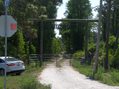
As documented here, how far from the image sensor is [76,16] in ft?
317

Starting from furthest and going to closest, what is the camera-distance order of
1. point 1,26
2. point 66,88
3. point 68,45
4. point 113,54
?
point 68,45
point 113,54
point 66,88
point 1,26

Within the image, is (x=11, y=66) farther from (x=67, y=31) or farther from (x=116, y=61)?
(x=67, y=31)

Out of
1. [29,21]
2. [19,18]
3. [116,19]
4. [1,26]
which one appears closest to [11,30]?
[1,26]

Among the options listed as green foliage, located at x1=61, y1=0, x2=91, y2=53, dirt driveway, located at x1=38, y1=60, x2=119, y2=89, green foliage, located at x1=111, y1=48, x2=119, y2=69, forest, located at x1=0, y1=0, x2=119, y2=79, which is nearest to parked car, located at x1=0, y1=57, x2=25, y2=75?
dirt driveway, located at x1=38, y1=60, x2=119, y2=89

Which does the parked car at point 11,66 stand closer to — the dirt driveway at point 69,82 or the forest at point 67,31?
the dirt driveway at point 69,82

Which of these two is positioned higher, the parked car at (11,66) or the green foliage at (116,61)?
the parked car at (11,66)

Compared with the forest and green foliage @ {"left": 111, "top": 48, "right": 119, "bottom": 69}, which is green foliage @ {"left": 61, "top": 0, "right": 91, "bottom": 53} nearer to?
the forest

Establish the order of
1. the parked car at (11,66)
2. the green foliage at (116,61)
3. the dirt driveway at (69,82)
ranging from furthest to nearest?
the green foliage at (116,61)
the parked car at (11,66)
the dirt driveway at (69,82)

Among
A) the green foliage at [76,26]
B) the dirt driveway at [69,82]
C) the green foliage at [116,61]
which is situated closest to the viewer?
the dirt driveway at [69,82]

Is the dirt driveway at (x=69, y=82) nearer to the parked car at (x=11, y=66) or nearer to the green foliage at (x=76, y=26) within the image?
the parked car at (x=11, y=66)

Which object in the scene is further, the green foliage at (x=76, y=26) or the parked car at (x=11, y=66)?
the green foliage at (x=76, y=26)

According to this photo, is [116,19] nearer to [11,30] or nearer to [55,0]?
[55,0]

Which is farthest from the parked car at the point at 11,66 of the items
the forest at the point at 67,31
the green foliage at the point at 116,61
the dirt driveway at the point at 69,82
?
the green foliage at the point at 116,61

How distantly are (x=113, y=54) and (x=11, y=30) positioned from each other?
3325 cm
